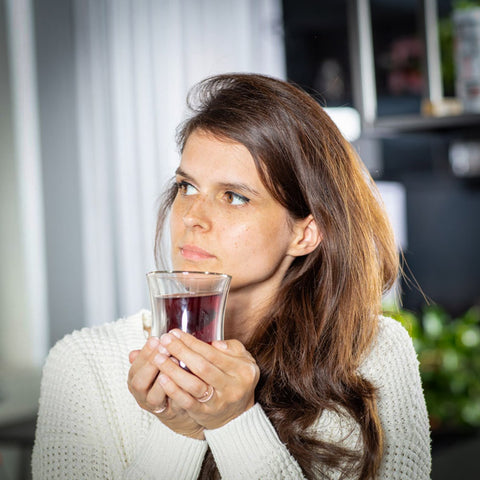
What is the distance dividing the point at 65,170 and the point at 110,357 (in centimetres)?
227

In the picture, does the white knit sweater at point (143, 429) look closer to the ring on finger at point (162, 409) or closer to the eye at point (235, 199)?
the ring on finger at point (162, 409)

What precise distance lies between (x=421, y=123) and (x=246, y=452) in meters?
1.67

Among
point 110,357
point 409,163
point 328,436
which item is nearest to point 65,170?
point 409,163

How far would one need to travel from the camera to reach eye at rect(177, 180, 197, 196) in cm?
153

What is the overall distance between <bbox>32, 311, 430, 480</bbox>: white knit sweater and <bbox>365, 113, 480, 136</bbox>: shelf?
44.1 inches

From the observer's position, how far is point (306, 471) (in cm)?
140

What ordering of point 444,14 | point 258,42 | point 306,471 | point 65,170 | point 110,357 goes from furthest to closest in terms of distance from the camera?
point 65,170
point 258,42
point 444,14
point 110,357
point 306,471

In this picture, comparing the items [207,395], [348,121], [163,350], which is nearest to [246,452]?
[207,395]

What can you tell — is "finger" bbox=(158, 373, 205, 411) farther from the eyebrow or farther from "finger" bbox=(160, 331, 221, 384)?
the eyebrow

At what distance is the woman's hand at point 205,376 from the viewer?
115 cm

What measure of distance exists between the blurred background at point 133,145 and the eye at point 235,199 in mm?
1814

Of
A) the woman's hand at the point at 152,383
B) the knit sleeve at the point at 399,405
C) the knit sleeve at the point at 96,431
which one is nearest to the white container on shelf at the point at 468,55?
the knit sleeve at the point at 399,405

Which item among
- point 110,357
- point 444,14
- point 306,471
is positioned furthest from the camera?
point 444,14

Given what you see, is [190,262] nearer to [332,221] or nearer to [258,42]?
[332,221]
